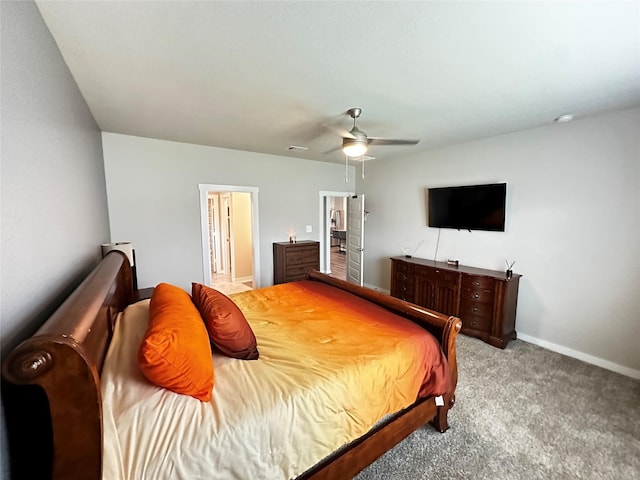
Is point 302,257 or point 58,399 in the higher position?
point 58,399

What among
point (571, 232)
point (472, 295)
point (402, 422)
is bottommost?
point (402, 422)

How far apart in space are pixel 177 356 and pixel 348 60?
1.98m

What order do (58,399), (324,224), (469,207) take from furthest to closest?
(324,224)
(469,207)
(58,399)

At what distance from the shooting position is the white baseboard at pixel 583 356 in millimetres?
2709

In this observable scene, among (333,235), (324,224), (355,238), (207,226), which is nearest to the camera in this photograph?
(207,226)

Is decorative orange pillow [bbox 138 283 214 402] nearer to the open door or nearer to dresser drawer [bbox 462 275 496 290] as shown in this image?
dresser drawer [bbox 462 275 496 290]

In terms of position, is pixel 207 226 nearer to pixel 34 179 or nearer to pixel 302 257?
pixel 302 257

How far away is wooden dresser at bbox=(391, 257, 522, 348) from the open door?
3.72 ft

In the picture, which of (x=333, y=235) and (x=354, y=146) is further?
(x=333, y=235)

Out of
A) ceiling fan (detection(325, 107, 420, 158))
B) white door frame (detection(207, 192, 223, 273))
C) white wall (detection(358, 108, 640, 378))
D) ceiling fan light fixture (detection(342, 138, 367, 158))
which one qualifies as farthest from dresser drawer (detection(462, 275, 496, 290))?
white door frame (detection(207, 192, 223, 273))

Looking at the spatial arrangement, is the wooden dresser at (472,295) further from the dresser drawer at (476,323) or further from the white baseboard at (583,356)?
the white baseboard at (583,356)

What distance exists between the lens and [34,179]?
1.18 metres

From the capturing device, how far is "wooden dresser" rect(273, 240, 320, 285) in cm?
480

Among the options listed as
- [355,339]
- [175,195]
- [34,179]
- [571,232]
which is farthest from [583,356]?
[175,195]
